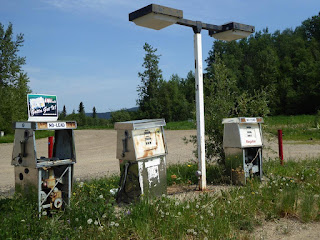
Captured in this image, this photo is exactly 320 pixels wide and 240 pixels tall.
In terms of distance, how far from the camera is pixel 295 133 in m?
23.3

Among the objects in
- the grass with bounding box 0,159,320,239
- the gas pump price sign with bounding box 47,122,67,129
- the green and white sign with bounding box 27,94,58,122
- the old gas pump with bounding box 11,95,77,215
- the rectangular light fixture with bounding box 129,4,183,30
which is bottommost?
the grass with bounding box 0,159,320,239

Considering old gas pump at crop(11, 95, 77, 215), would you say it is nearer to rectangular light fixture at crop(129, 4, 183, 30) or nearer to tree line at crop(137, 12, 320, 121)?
rectangular light fixture at crop(129, 4, 183, 30)

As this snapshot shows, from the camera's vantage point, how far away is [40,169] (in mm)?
5500

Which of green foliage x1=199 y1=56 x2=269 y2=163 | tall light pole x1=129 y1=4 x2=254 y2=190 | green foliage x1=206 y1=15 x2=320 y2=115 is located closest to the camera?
tall light pole x1=129 y1=4 x2=254 y2=190

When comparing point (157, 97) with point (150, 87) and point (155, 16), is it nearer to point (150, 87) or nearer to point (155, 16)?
point (150, 87)

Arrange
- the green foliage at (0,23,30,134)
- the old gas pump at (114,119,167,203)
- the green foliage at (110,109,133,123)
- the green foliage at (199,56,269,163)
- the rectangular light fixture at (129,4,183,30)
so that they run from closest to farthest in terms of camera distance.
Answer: the old gas pump at (114,119,167,203) < the rectangular light fixture at (129,4,183,30) < the green foliage at (199,56,269,163) < the green foliage at (0,23,30,134) < the green foliage at (110,109,133,123)

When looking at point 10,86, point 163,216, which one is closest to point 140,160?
point 163,216

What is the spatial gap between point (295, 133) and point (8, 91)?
23421 millimetres

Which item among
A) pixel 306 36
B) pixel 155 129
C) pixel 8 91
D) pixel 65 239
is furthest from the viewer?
pixel 306 36

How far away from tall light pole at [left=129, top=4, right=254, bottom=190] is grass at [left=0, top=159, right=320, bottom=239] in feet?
4.32

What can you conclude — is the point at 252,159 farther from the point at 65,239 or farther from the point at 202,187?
the point at 65,239

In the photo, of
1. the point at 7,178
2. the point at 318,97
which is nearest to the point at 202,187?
the point at 7,178

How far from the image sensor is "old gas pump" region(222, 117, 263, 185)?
7930mm

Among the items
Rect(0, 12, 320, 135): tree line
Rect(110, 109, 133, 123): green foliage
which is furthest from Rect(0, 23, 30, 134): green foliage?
Rect(110, 109, 133, 123): green foliage
